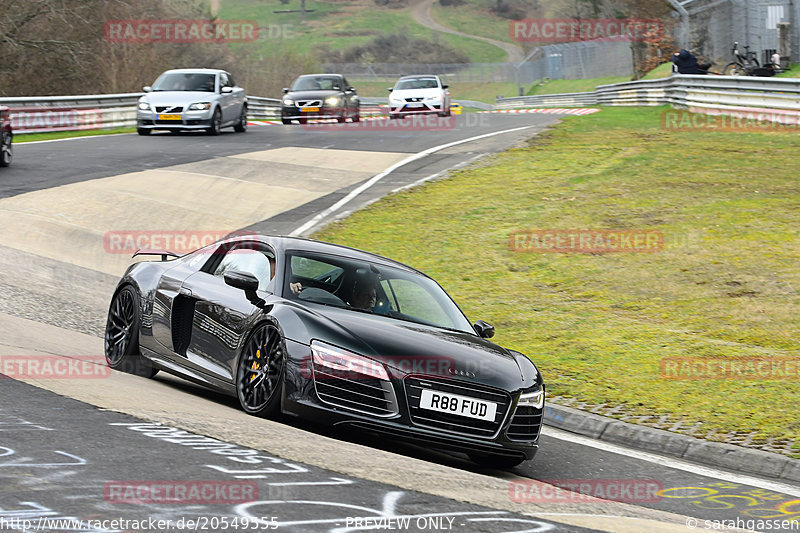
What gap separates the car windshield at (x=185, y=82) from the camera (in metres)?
30.2

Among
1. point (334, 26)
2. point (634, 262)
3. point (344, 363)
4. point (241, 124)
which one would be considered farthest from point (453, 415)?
point (334, 26)

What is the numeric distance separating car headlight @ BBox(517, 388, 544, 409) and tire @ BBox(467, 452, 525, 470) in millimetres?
367

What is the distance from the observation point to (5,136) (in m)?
21.5

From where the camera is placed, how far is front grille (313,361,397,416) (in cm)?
682

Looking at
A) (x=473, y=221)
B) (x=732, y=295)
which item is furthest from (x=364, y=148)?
(x=732, y=295)

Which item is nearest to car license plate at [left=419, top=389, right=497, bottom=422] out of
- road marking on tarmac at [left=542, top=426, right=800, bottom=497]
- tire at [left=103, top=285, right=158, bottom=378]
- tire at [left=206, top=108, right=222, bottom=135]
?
road marking on tarmac at [left=542, top=426, right=800, bottom=497]

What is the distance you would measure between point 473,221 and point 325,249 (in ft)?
32.8

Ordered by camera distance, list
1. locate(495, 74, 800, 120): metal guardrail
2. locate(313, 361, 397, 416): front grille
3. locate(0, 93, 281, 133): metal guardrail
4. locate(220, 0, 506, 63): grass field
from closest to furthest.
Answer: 1. locate(313, 361, 397, 416): front grille
2. locate(495, 74, 800, 120): metal guardrail
3. locate(0, 93, 281, 133): metal guardrail
4. locate(220, 0, 506, 63): grass field

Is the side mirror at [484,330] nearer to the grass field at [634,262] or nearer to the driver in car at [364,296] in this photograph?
the driver in car at [364,296]

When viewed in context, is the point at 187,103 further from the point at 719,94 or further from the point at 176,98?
the point at 719,94

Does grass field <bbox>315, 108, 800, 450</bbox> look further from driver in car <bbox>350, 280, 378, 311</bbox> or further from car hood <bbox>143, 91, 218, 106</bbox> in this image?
car hood <bbox>143, 91, 218, 106</bbox>

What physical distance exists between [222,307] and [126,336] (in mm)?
1568

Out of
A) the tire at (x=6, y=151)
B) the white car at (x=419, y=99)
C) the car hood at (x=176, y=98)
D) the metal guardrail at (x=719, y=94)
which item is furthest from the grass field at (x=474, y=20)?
the tire at (x=6, y=151)

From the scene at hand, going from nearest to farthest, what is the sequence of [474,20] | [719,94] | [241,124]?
[719,94], [241,124], [474,20]
